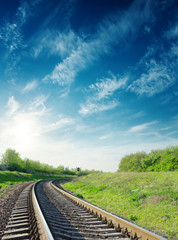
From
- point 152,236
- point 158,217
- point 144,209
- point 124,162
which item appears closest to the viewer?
point 152,236

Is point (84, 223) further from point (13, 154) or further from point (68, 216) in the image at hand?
point (13, 154)

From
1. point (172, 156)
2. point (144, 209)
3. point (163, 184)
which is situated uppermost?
point (172, 156)

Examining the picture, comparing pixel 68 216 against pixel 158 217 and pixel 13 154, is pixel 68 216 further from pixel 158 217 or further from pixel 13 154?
pixel 13 154

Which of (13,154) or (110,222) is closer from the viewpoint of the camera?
(110,222)

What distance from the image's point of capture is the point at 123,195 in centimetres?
1116

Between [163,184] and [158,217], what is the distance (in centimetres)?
479

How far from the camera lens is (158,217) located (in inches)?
272

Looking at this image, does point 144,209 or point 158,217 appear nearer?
point 158,217

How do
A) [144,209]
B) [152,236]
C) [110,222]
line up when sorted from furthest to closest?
1. [144,209]
2. [110,222]
3. [152,236]

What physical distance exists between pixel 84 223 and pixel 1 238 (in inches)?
103

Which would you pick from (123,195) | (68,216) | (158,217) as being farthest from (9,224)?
(123,195)

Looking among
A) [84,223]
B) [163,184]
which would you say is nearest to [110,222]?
[84,223]

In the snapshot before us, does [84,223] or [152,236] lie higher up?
[152,236]

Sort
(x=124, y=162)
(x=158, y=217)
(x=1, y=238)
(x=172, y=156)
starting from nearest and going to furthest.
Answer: (x=1, y=238)
(x=158, y=217)
(x=172, y=156)
(x=124, y=162)
